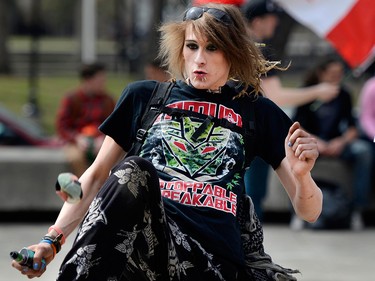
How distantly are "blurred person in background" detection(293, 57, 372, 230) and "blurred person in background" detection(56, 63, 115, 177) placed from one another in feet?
6.71

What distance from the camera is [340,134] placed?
32.7ft

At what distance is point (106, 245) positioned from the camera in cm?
300

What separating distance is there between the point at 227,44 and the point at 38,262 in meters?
1.00

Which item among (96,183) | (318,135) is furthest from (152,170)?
(318,135)

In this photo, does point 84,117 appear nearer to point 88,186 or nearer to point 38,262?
point 88,186

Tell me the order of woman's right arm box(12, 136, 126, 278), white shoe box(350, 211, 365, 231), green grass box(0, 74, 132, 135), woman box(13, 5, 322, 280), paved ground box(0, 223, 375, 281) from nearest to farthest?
woman box(13, 5, 322, 280)
woman's right arm box(12, 136, 126, 278)
paved ground box(0, 223, 375, 281)
white shoe box(350, 211, 365, 231)
green grass box(0, 74, 132, 135)

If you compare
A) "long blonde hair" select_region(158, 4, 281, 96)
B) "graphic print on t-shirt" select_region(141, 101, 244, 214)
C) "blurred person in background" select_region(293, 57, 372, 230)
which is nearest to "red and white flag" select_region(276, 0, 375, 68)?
"long blonde hair" select_region(158, 4, 281, 96)

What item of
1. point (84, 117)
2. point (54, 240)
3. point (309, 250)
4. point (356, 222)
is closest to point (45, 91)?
point (84, 117)

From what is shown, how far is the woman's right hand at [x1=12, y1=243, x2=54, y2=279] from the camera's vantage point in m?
3.16

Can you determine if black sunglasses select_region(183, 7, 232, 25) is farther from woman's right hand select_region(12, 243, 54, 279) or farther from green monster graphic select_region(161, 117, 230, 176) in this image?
woman's right hand select_region(12, 243, 54, 279)

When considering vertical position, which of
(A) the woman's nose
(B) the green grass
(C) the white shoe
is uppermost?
(A) the woman's nose

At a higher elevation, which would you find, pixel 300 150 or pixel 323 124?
pixel 300 150

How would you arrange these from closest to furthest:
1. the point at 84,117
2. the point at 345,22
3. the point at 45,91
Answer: the point at 345,22, the point at 84,117, the point at 45,91

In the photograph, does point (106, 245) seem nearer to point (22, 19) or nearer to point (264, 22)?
point (264, 22)
